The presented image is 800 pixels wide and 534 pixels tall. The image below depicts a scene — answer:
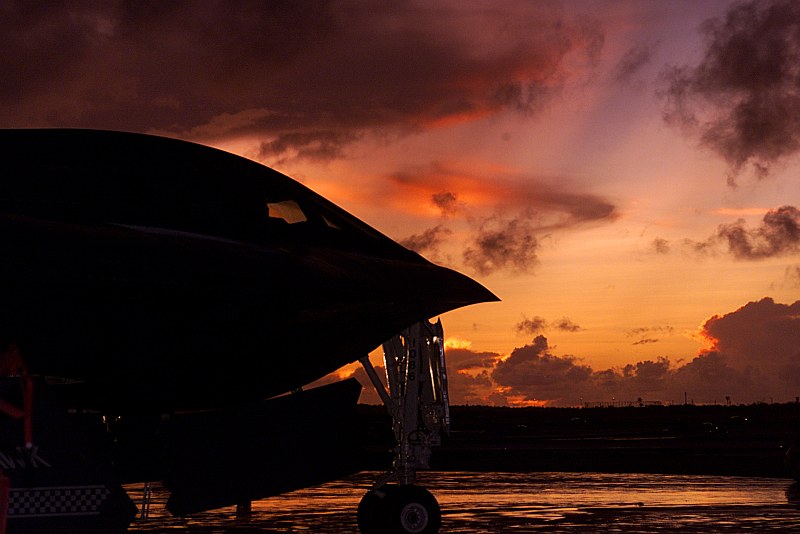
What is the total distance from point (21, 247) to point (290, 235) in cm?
296

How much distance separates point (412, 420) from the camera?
38.4ft

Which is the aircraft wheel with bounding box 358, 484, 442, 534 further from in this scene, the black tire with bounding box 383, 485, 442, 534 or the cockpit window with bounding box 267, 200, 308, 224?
the cockpit window with bounding box 267, 200, 308, 224

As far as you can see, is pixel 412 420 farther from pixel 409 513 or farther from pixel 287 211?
pixel 287 211

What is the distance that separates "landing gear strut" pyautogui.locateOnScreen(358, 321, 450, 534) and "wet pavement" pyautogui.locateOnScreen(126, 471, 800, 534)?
2.64 metres

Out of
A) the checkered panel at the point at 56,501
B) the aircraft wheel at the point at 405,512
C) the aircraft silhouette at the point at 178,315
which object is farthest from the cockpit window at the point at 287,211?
the checkered panel at the point at 56,501

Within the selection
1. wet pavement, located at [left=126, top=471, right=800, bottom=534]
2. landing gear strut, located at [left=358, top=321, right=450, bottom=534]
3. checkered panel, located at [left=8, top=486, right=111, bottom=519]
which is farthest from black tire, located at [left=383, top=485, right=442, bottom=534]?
checkered panel, located at [left=8, top=486, right=111, bottom=519]

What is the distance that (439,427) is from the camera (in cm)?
1170

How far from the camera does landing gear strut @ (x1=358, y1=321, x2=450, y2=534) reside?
1149 cm

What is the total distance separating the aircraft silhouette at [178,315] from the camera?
8.93 m

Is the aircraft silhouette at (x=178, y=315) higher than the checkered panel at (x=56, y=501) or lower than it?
higher

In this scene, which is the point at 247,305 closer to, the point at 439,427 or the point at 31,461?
the point at 31,461

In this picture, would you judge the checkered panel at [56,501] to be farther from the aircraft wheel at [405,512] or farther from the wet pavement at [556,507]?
the aircraft wheel at [405,512]

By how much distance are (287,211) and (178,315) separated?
218 cm

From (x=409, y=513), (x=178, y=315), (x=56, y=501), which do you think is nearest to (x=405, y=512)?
(x=409, y=513)
